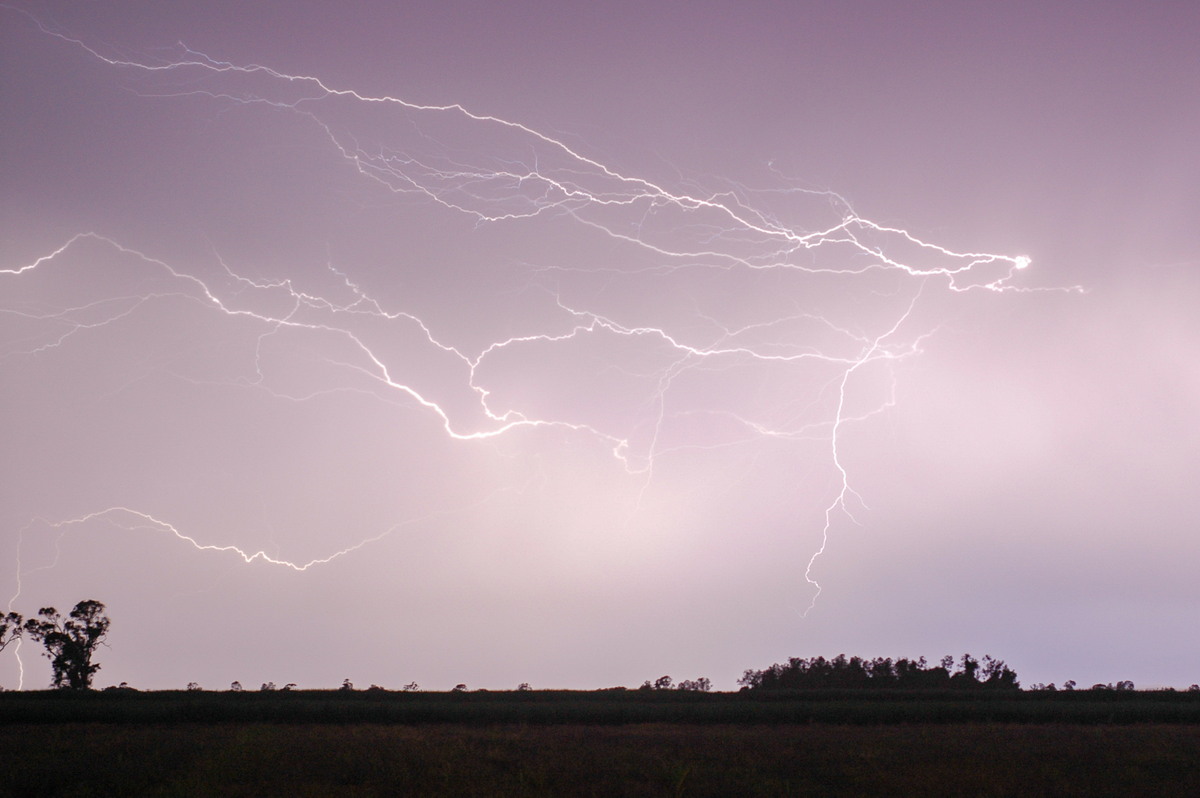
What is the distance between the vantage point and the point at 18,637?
44125mm

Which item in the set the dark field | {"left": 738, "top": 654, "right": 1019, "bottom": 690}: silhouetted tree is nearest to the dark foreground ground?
the dark field

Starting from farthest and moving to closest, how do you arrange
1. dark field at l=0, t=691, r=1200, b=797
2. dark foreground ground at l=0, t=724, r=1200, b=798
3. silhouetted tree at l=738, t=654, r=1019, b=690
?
silhouetted tree at l=738, t=654, r=1019, b=690
dark field at l=0, t=691, r=1200, b=797
dark foreground ground at l=0, t=724, r=1200, b=798

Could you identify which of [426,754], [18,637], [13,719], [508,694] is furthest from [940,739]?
[18,637]

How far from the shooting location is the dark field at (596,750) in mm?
13953

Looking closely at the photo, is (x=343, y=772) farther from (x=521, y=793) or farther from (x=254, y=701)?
(x=254, y=701)

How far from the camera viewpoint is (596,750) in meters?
16.9

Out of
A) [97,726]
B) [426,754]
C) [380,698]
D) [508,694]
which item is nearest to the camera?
[426,754]

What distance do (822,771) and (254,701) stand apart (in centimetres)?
1950

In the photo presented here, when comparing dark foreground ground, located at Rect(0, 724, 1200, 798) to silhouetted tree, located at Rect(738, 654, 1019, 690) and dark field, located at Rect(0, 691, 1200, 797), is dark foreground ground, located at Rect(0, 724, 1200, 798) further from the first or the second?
silhouetted tree, located at Rect(738, 654, 1019, 690)

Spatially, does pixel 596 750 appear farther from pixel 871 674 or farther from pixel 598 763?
pixel 871 674

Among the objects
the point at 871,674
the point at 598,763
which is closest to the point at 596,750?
the point at 598,763

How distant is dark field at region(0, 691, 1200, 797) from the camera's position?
45.8ft

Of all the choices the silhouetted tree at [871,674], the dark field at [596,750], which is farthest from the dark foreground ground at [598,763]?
the silhouetted tree at [871,674]

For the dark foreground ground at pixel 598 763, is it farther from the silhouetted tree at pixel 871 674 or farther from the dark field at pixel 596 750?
the silhouetted tree at pixel 871 674
